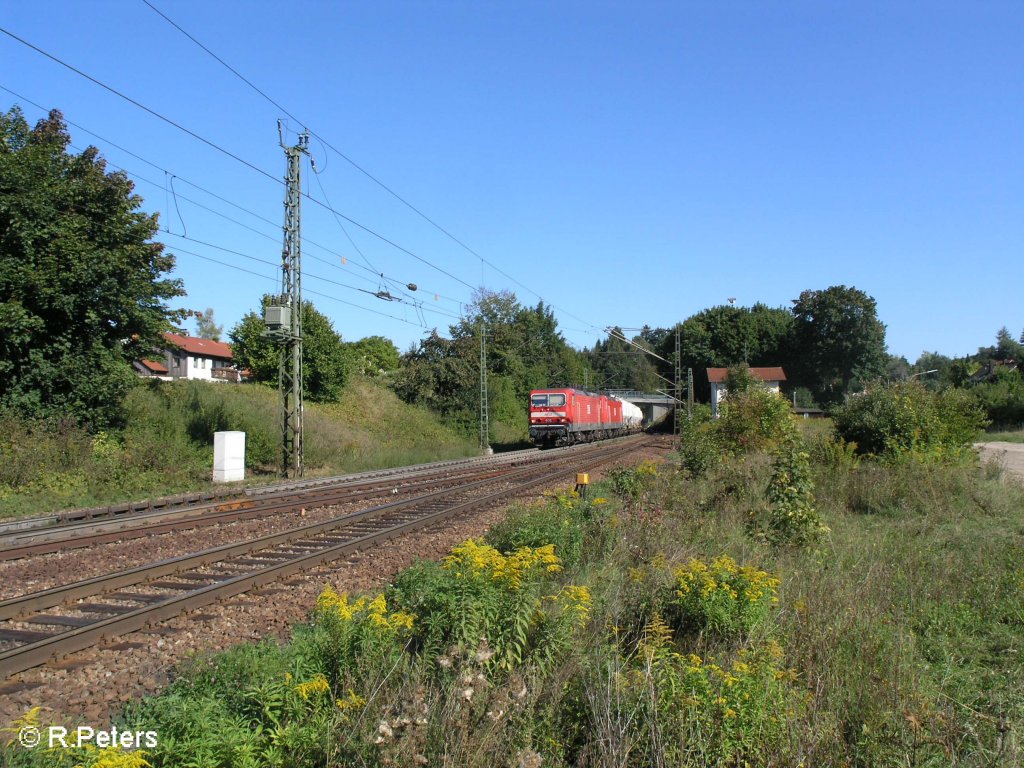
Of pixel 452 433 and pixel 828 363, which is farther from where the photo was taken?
pixel 828 363

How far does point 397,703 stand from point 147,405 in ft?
73.5

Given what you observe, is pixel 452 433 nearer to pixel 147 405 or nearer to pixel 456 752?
pixel 147 405

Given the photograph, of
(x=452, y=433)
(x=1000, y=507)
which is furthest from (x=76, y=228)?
(x=452, y=433)

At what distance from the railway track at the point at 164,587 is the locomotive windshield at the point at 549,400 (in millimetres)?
25512

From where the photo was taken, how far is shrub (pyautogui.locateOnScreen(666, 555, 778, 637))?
5363 mm

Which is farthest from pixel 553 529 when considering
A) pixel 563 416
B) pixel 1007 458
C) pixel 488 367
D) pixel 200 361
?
pixel 200 361

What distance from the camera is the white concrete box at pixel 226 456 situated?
64.4 ft

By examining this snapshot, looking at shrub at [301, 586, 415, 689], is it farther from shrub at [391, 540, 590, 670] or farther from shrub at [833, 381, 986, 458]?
shrub at [833, 381, 986, 458]

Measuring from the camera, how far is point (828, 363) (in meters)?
78.4

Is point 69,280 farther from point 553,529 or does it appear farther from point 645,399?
point 645,399

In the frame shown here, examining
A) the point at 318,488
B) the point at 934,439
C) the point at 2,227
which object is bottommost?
the point at 318,488

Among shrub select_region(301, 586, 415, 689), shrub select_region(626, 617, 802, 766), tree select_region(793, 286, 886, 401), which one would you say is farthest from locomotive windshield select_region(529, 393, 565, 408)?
tree select_region(793, 286, 886, 401)

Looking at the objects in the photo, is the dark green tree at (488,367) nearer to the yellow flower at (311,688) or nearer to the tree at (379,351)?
the tree at (379,351)

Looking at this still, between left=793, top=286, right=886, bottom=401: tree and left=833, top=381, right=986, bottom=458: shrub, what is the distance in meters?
60.8
